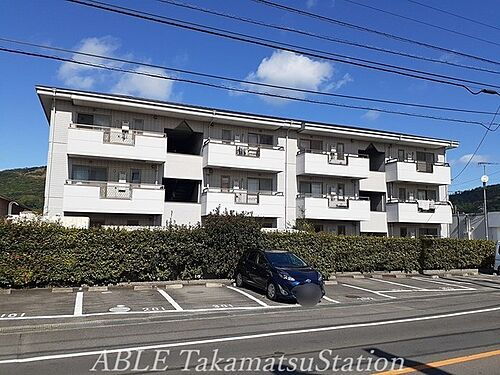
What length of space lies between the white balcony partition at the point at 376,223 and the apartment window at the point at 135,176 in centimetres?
1485

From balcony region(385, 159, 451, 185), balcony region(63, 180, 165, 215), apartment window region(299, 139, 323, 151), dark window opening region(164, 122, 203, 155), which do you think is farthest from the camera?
balcony region(385, 159, 451, 185)

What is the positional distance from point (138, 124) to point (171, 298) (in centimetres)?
1318

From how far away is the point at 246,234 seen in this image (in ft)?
59.4

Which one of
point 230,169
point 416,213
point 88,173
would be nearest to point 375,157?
point 416,213

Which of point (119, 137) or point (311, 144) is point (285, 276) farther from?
point (311, 144)

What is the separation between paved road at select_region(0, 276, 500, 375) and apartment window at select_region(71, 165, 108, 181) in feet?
31.6

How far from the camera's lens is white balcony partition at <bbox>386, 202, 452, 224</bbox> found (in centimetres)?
2939

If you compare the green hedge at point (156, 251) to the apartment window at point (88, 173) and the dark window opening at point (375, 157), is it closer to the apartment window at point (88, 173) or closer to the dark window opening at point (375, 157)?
the apartment window at point (88, 173)

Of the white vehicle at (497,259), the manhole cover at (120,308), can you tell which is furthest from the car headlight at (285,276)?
the white vehicle at (497,259)

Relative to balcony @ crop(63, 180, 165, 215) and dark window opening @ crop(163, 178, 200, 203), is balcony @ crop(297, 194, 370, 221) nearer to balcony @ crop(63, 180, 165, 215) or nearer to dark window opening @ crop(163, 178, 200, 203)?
dark window opening @ crop(163, 178, 200, 203)

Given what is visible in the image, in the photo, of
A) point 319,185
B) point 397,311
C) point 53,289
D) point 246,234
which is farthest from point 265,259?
point 319,185

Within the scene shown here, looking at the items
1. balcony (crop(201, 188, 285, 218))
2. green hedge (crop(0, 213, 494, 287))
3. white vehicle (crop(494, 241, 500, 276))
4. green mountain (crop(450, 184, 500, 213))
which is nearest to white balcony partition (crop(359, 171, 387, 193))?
balcony (crop(201, 188, 285, 218))

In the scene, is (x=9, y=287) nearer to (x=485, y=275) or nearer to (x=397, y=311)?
(x=397, y=311)

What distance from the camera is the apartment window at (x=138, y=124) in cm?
2428
